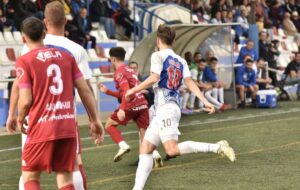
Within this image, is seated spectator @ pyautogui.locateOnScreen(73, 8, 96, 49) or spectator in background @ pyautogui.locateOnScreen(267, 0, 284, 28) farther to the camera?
spectator in background @ pyautogui.locateOnScreen(267, 0, 284, 28)

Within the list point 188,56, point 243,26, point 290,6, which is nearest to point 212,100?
point 188,56

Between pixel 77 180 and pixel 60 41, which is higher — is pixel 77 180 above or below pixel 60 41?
below

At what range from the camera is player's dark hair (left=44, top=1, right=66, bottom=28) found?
806cm

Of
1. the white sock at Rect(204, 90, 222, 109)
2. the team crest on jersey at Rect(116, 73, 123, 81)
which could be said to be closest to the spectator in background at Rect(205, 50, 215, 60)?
the white sock at Rect(204, 90, 222, 109)

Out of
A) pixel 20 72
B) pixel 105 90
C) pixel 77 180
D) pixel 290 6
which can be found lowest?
pixel 77 180

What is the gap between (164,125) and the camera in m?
10.5

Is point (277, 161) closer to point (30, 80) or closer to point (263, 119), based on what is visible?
point (30, 80)

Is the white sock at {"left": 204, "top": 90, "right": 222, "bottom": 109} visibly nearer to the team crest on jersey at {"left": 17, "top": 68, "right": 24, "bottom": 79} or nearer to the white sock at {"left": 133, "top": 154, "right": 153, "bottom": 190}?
the white sock at {"left": 133, "top": 154, "right": 153, "bottom": 190}

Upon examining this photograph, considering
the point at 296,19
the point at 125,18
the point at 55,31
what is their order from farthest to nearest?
the point at 296,19, the point at 125,18, the point at 55,31

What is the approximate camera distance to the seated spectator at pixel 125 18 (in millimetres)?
30047

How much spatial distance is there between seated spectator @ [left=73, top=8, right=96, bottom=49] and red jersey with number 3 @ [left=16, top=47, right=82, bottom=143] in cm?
1845

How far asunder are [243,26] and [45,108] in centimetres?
2876

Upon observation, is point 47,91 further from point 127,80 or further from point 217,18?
point 217,18

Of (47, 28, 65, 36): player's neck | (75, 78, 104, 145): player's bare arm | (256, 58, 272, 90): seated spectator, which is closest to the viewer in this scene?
(75, 78, 104, 145): player's bare arm
